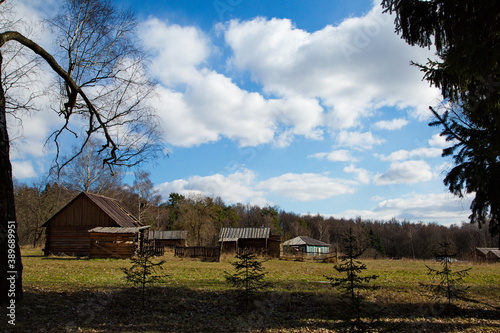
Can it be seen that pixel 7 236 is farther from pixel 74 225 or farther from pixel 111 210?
pixel 111 210

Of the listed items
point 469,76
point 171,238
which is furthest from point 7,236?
point 171,238

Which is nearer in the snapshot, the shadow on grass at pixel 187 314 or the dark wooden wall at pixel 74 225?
the shadow on grass at pixel 187 314

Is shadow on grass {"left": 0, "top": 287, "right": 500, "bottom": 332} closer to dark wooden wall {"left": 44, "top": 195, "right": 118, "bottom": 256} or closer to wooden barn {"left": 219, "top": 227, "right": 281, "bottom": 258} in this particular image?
dark wooden wall {"left": 44, "top": 195, "right": 118, "bottom": 256}

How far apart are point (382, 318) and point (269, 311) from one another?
2.91 m

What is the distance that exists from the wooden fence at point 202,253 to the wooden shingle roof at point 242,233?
8820mm

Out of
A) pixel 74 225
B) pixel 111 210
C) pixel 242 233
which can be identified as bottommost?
pixel 242 233

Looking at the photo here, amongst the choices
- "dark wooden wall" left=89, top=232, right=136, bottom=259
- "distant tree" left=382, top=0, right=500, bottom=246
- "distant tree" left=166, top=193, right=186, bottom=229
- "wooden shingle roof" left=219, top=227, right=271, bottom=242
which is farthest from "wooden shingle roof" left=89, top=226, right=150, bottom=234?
"distant tree" left=166, top=193, right=186, bottom=229

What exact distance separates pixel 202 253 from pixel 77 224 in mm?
10957

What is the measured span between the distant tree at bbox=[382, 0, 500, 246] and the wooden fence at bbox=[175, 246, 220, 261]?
24.5 metres

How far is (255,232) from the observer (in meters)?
41.3

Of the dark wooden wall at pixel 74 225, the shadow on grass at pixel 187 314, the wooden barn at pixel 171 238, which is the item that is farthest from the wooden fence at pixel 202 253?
the wooden barn at pixel 171 238

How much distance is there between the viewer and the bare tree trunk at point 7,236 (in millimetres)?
7516

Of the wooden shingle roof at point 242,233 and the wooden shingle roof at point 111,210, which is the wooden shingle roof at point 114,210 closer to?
the wooden shingle roof at point 111,210

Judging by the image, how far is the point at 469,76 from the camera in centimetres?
630
